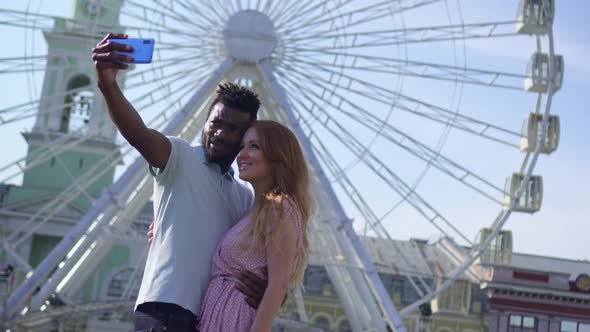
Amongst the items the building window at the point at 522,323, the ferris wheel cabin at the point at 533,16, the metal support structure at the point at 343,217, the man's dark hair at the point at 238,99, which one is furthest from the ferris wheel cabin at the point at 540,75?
the building window at the point at 522,323

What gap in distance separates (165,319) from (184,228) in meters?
0.37

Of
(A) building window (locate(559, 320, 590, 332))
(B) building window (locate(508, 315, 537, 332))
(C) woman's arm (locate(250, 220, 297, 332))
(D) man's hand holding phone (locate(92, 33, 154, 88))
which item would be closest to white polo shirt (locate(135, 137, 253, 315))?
(C) woman's arm (locate(250, 220, 297, 332))

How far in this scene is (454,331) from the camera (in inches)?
2010

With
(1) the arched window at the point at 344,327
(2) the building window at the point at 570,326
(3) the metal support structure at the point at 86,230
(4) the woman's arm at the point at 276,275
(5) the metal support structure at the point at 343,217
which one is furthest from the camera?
(1) the arched window at the point at 344,327

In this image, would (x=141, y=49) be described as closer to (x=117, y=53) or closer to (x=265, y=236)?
(x=117, y=53)

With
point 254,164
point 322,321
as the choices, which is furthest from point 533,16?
point 322,321

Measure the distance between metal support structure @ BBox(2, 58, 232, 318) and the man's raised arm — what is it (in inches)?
660

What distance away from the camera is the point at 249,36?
75.4 feet

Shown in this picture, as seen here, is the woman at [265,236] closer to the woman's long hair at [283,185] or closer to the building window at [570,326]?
the woman's long hair at [283,185]

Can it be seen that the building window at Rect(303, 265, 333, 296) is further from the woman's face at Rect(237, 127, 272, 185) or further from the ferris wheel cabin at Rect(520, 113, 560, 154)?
the woman's face at Rect(237, 127, 272, 185)

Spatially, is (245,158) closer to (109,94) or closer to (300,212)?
(300,212)

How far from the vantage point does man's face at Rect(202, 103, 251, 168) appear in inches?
199

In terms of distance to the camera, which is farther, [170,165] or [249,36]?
[249,36]

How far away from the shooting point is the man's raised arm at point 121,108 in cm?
447
